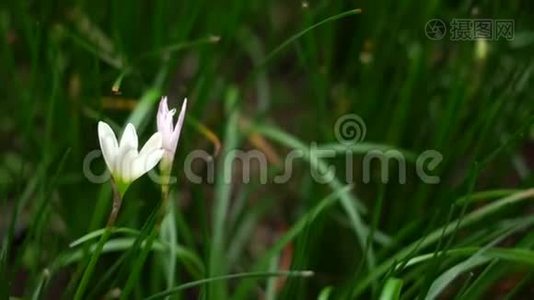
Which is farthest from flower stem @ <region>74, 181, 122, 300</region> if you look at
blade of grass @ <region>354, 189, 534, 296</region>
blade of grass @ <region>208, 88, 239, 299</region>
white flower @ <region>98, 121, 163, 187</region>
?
blade of grass @ <region>354, 189, 534, 296</region>

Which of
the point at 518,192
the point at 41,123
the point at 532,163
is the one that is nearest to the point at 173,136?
the point at 518,192

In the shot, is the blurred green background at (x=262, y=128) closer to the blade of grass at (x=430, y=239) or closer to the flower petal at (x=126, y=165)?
the blade of grass at (x=430, y=239)

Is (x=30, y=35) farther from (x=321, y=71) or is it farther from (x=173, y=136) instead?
(x=173, y=136)

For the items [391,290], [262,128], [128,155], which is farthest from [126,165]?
[262,128]

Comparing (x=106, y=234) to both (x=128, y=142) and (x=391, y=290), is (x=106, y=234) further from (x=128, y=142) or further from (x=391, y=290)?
(x=391, y=290)

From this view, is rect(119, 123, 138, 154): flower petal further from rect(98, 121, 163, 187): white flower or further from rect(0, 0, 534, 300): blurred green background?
rect(0, 0, 534, 300): blurred green background
